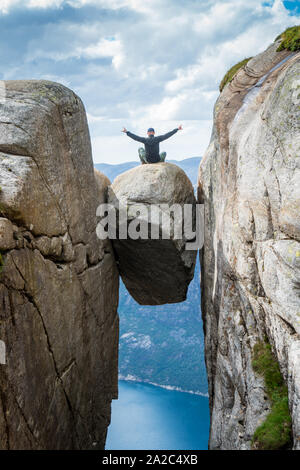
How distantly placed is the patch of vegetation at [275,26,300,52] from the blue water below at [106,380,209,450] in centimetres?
5196

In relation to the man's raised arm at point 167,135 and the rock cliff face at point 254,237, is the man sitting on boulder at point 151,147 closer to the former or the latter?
the man's raised arm at point 167,135

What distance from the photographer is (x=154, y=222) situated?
13.8 m

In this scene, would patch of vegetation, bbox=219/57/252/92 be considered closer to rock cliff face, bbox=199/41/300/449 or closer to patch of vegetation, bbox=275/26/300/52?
rock cliff face, bbox=199/41/300/449

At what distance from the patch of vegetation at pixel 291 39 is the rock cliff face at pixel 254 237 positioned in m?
0.23

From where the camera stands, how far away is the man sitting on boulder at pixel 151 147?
1675 cm

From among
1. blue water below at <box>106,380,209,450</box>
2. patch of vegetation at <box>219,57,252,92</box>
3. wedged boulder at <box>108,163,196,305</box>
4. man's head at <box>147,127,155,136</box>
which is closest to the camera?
patch of vegetation at <box>219,57,252,92</box>

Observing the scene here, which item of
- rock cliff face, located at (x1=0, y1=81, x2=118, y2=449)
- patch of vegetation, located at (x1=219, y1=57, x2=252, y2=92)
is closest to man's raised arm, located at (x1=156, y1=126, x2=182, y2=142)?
patch of vegetation, located at (x1=219, y1=57, x2=252, y2=92)

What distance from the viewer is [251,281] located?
9.69 metres

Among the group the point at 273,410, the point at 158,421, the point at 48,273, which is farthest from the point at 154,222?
the point at 158,421

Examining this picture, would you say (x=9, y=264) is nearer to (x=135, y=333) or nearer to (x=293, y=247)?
(x=293, y=247)

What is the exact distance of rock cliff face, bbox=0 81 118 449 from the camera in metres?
7.89

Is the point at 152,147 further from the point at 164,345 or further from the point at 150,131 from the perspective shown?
the point at 164,345

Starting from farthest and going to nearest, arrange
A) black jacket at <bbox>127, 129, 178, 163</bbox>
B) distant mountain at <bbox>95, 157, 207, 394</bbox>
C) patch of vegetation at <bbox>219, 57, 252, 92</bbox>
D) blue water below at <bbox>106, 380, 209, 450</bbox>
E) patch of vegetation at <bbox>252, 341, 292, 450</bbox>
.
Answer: distant mountain at <bbox>95, 157, 207, 394</bbox>
blue water below at <bbox>106, 380, 209, 450</bbox>
black jacket at <bbox>127, 129, 178, 163</bbox>
patch of vegetation at <bbox>219, 57, 252, 92</bbox>
patch of vegetation at <bbox>252, 341, 292, 450</bbox>

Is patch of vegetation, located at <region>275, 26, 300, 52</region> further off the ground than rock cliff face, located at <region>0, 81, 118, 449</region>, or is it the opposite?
patch of vegetation, located at <region>275, 26, 300, 52</region>
